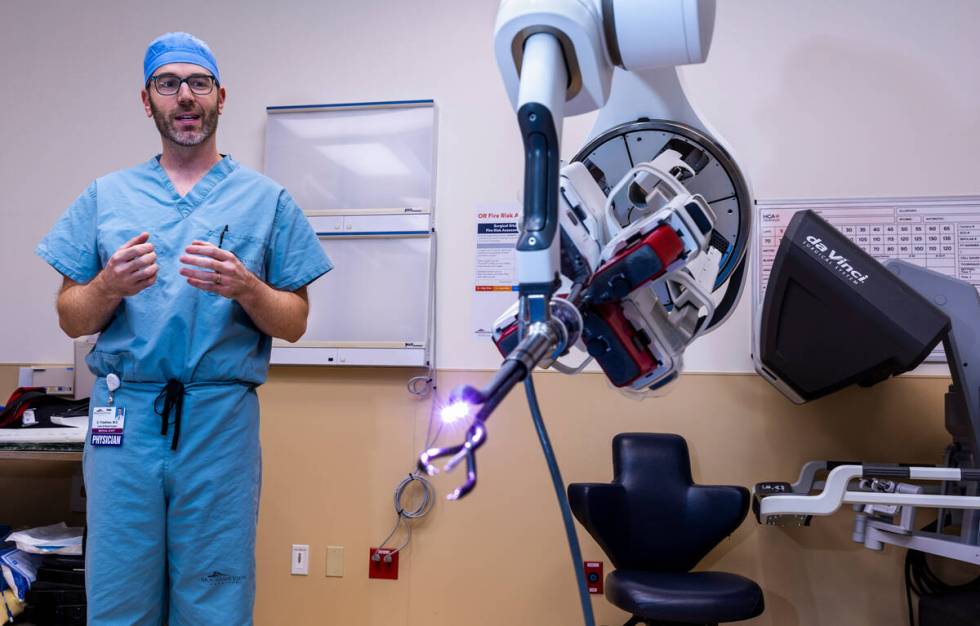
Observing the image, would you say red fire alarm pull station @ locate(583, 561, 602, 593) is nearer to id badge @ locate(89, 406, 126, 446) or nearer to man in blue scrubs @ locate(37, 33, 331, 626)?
man in blue scrubs @ locate(37, 33, 331, 626)

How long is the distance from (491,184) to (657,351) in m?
1.92

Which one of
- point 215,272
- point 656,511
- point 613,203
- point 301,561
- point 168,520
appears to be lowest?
point 301,561

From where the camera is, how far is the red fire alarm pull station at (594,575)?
8.78ft

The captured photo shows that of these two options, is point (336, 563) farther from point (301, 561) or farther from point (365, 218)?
point (365, 218)

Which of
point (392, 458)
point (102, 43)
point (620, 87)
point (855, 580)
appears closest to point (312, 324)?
point (392, 458)

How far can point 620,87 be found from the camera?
142cm

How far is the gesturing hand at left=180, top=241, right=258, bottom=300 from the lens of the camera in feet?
4.95

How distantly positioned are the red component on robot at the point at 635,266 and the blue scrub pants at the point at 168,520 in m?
1.02

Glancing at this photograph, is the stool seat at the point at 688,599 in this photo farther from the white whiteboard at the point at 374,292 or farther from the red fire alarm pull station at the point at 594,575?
the white whiteboard at the point at 374,292

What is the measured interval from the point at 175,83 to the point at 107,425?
2.58ft

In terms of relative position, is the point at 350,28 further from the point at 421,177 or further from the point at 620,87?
the point at 620,87

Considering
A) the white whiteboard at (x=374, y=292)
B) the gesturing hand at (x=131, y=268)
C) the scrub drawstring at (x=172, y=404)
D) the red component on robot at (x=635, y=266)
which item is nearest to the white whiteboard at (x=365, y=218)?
the white whiteboard at (x=374, y=292)

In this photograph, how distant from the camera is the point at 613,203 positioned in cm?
130

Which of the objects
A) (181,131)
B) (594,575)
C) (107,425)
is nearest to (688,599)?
(594,575)
